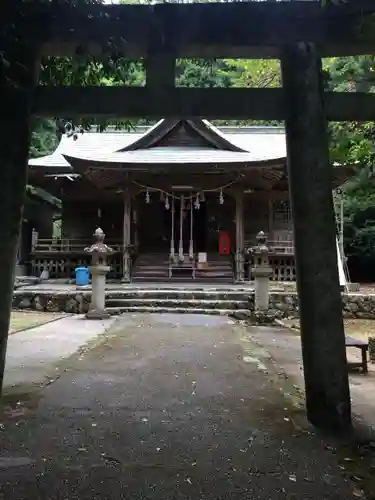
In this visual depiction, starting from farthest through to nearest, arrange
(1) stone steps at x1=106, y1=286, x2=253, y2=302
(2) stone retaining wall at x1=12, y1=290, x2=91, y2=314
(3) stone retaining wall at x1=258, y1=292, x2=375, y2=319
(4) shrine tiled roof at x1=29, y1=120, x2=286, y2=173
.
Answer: (4) shrine tiled roof at x1=29, y1=120, x2=286, y2=173 < (1) stone steps at x1=106, y1=286, x2=253, y2=302 < (2) stone retaining wall at x1=12, y1=290, x2=91, y2=314 < (3) stone retaining wall at x1=258, y1=292, x2=375, y2=319

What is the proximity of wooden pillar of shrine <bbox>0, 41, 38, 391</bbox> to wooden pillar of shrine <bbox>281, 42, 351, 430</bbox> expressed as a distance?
7.25ft

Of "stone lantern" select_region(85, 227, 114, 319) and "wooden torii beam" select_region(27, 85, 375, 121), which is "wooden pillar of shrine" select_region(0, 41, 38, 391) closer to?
"wooden torii beam" select_region(27, 85, 375, 121)

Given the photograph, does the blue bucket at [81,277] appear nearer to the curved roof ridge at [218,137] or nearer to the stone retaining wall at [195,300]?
the stone retaining wall at [195,300]

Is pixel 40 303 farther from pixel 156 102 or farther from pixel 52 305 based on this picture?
pixel 156 102

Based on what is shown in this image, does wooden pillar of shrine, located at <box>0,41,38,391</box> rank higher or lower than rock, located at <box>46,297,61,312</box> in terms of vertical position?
higher

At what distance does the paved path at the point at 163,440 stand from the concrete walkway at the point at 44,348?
16.4 inches

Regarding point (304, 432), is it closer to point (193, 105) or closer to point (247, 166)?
point (193, 105)

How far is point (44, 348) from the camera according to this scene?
8.36 metres

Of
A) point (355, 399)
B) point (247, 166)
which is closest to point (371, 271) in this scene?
point (247, 166)

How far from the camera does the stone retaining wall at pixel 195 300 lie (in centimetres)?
1512

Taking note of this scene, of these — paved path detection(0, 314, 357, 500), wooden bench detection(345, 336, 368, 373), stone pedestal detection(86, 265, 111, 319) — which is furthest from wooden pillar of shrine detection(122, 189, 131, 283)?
wooden bench detection(345, 336, 368, 373)

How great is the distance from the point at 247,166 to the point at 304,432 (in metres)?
14.4

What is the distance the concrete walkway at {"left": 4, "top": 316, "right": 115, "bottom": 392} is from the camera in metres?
6.09

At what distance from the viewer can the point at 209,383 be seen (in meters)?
5.82
